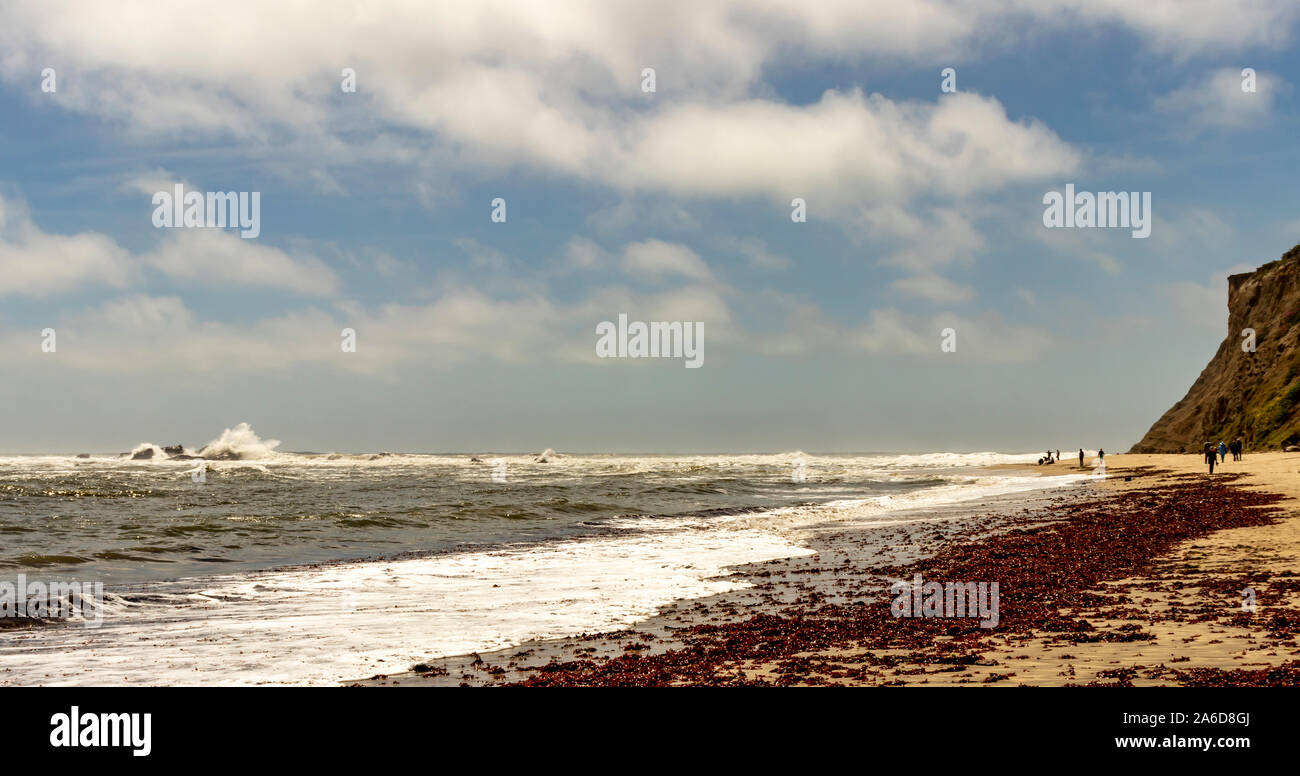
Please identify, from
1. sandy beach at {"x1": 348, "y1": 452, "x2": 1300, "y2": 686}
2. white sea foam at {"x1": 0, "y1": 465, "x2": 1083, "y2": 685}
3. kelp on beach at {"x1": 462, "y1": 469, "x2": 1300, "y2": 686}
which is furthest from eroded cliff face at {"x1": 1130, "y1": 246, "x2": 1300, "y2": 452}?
white sea foam at {"x1": 0, "y1": 465, "x2": 1083, "y2": 685}

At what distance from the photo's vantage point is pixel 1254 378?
2810 inches

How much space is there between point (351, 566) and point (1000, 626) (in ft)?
56.3

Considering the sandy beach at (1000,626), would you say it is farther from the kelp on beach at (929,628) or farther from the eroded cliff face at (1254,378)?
the eroded cliff face at (1254,378)

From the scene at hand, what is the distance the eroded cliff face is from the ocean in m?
26.5

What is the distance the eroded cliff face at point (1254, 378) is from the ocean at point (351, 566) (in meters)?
26.5

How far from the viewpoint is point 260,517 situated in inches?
1425

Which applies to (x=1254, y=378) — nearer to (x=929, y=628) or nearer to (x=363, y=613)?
(x=929, y=628)

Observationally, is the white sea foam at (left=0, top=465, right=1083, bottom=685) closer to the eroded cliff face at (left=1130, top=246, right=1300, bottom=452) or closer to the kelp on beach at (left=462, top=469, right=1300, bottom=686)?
the kelp on beach at (left=462, top=469, right=1300, bottom=686)

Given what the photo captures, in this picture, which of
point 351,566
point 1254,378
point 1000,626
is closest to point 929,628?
point 1000,626

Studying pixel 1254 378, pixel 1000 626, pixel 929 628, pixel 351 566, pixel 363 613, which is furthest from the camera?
pixel 1254 378

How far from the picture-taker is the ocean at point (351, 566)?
12.4m
